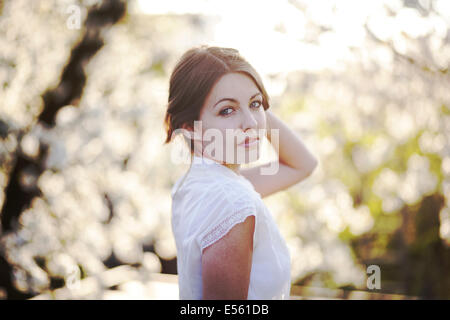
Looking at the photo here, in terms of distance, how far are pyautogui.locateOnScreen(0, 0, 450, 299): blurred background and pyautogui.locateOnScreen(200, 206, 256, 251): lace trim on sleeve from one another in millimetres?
1224

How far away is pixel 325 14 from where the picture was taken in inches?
112

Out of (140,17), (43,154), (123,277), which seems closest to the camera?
(123,277)

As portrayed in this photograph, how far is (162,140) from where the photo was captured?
115 inches

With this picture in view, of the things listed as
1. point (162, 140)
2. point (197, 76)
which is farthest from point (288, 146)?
point (162, 140)

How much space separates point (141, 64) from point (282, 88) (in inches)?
44.7

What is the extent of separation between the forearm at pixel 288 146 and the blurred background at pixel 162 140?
1.01 meters

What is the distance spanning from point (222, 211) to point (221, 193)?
0.04 metres

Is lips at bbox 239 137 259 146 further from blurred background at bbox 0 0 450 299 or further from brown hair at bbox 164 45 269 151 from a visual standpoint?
blurred background at bbox 0 0 450 299

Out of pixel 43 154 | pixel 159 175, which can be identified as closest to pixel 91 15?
pixel 43 154

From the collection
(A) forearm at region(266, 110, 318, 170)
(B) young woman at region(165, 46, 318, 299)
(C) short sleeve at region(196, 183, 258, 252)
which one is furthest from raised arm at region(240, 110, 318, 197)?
(C) short sleeve at region(196, 183, 258, 252)

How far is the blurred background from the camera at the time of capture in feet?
8.15

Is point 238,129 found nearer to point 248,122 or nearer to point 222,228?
point 248,122

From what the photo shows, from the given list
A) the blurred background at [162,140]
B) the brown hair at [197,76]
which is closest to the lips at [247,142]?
the brown hair at [197,76]

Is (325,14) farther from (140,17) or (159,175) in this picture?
(159,175)
